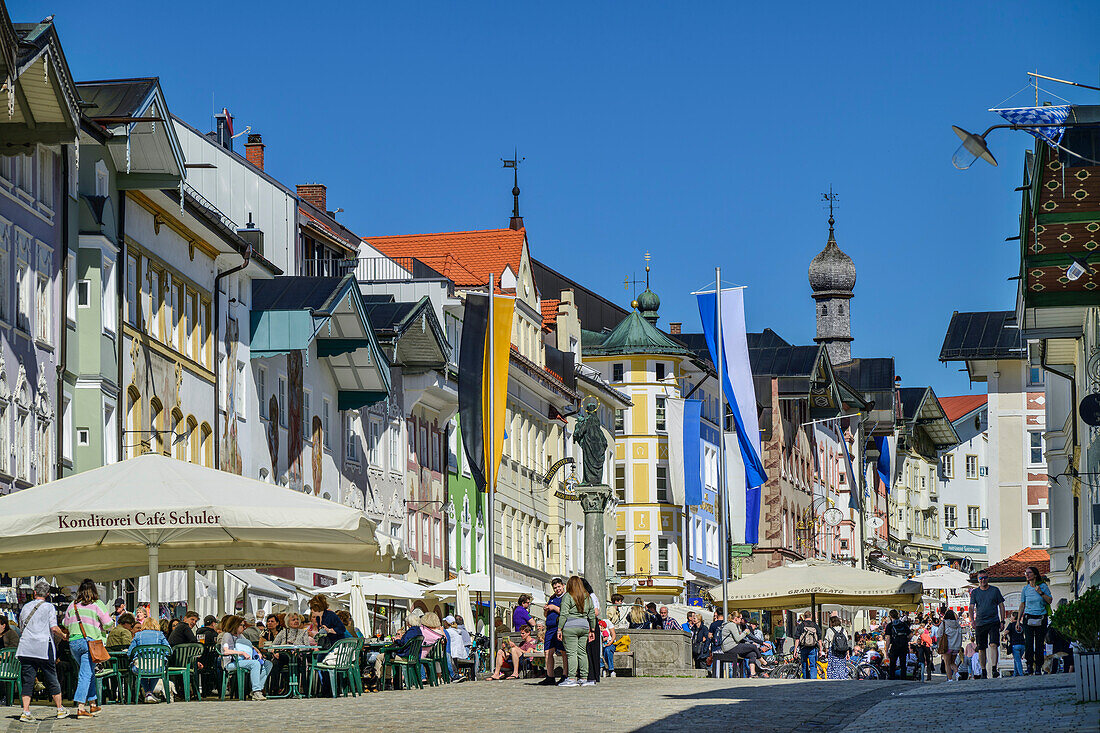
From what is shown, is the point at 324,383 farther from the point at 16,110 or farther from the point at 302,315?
the point at 16,110

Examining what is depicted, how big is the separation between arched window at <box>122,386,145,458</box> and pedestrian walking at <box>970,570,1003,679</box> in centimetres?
1423

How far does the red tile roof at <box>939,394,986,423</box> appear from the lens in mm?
161500

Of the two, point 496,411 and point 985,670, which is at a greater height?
point 496,411

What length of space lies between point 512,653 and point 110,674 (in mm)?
9827

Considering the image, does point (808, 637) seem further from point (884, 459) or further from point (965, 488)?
point (965, 488)

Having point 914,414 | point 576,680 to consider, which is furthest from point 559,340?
point 914,414

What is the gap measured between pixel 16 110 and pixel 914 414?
11278 centimetres

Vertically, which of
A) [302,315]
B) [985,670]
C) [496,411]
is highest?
→ [302,315]

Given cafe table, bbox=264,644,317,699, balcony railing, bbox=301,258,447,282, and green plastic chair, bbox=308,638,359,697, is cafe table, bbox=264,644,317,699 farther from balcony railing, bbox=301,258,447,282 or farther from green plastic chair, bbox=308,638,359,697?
balcony railing, bbox=301,258,447,282

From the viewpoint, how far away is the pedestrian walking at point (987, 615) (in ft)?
92.6

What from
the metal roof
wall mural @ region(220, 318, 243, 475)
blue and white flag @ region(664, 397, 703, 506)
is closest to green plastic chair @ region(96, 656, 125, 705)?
wall mural @ region(220, 318, 243, 475)

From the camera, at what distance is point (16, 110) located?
2803cm

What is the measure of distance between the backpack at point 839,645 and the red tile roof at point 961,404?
12660 centimetres

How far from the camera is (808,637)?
35.2m
